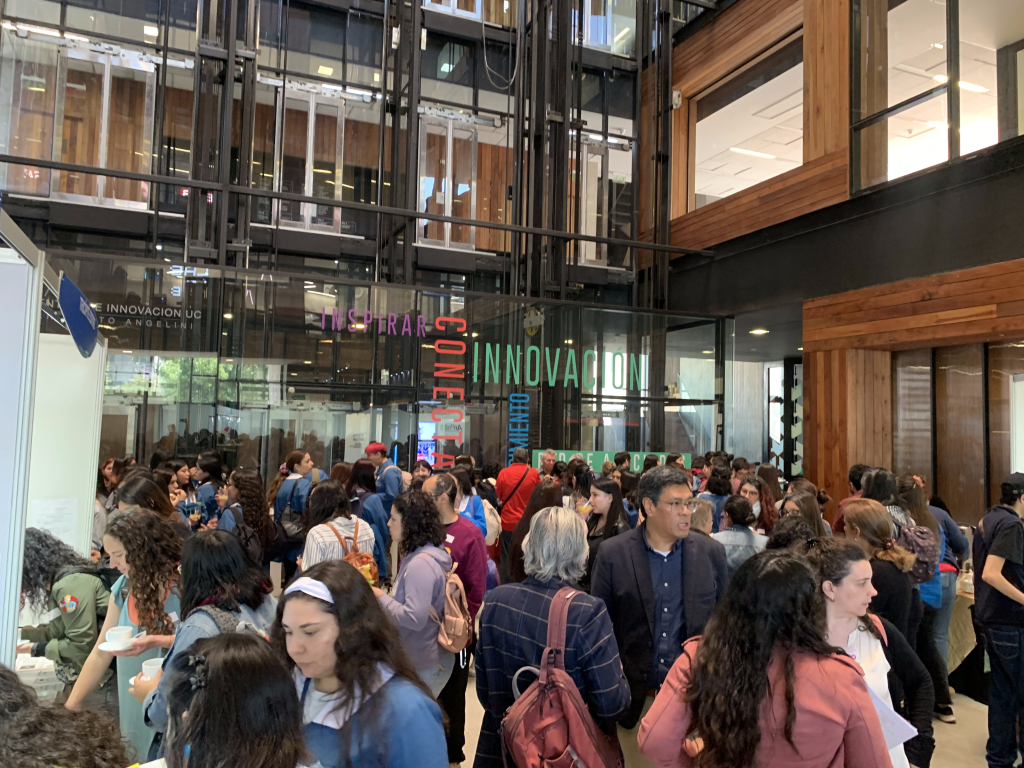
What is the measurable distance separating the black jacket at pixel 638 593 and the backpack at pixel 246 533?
8.93 ft

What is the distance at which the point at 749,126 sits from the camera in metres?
13.4

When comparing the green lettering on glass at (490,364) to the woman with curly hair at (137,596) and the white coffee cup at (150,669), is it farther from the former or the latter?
the white coffee cup at (150,669)

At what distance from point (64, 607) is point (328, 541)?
1395 millimetres

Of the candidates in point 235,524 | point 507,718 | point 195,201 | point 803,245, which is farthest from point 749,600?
point 195,201

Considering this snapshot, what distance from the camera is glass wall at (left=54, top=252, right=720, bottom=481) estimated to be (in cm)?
990

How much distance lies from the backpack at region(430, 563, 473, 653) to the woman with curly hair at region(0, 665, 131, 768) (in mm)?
2030

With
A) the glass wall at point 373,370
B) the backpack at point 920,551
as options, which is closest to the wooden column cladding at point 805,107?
the glass wall at point 373,370

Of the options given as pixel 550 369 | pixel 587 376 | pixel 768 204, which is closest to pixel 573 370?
pixel 587 376

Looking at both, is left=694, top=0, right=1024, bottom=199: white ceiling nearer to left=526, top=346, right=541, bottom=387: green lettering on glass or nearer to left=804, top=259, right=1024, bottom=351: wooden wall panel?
left=804, top=259, right=1024, bottom=351: wooden wall panel

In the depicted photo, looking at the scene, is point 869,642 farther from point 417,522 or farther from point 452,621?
point 417,522

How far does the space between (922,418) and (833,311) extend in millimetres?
1903

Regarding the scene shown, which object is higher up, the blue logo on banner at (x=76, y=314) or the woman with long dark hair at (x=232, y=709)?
the blue logo on banner at (x=76, y=314)

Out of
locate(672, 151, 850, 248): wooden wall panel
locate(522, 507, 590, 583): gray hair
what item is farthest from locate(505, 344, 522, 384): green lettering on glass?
locate(522, 507, 590, 583): gray hair

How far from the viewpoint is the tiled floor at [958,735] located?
14.8 feet
